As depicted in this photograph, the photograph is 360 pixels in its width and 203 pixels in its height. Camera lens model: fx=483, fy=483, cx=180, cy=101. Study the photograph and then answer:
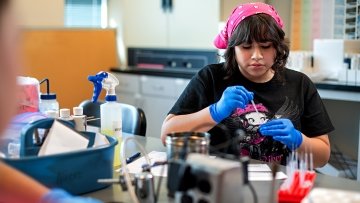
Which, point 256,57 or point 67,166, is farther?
point 256,57

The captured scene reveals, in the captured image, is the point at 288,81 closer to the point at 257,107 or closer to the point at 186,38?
the point at 257,107

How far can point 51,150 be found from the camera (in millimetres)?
1179

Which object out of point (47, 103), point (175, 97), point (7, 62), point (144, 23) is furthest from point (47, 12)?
point (7, 62)

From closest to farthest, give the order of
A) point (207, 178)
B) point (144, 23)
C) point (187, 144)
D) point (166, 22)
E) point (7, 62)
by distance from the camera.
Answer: point (7, 62) < point (207, 178) < point (187, 144) < point (166, 22) < point (144, 23)

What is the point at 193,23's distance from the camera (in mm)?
3600

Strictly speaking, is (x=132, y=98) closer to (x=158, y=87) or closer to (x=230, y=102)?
(x=158, y=87)

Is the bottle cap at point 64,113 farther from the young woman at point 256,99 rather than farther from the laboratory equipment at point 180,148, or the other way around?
the laboratory equipment at point 180,148

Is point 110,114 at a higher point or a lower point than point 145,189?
higher

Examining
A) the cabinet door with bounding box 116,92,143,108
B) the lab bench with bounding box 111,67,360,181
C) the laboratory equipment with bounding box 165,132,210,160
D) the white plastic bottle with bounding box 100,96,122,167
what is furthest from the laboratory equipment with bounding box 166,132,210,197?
the cabinet door with bounding box 116,92,143,108

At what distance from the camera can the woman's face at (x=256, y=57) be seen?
1629 mm

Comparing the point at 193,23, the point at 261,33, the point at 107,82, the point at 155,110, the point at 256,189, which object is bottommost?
the point at 155,110

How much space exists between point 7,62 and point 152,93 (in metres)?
3.09

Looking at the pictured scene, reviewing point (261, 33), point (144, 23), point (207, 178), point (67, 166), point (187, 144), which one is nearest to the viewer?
point (207, 178)

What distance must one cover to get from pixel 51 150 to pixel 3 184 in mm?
262
